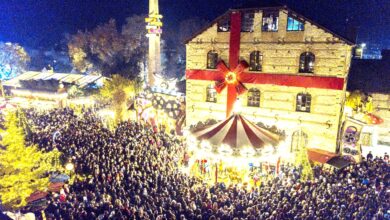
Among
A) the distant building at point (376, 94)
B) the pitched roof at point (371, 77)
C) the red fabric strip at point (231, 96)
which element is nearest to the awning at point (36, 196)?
the red fabric strip at point (231, 96)

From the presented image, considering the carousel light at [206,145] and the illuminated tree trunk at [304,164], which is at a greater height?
the carousel light at [206,145]

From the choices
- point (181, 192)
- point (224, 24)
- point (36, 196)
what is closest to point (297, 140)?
point (224, 24)

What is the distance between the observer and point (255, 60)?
21.9 meters

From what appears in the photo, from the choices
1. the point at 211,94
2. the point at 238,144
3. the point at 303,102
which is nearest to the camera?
the point at 238,144

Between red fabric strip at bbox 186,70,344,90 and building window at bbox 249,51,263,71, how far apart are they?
0.50m

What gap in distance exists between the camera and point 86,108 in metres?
34.7

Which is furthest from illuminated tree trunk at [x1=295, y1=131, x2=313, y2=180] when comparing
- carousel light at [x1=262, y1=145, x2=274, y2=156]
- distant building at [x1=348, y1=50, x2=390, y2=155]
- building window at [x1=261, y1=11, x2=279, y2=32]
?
building window at [x1=261, y1=11, x2=279, y2=32]

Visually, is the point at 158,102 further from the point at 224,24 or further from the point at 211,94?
the point at 224,24

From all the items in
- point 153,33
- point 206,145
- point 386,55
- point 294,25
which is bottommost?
point 206,145

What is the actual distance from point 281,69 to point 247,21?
163 inches

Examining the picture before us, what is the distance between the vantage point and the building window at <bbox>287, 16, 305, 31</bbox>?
20.1 m

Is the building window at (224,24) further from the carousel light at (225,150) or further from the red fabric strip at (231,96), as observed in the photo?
the carousel light at (225,150)

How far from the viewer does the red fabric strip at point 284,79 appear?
19500 mm

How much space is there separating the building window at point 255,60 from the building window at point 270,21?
1732mm
